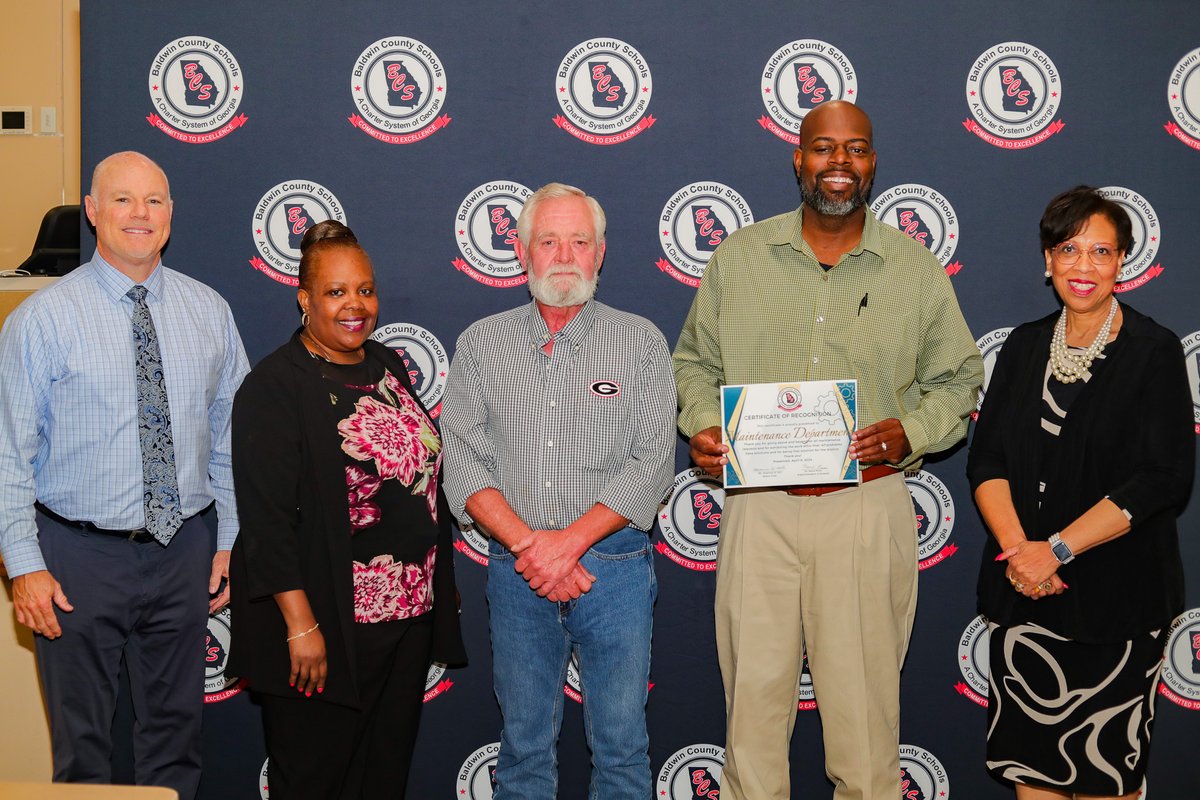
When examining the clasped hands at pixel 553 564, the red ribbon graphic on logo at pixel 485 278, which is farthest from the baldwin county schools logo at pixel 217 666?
the red ribbon graphic on logo at pixel 485 278

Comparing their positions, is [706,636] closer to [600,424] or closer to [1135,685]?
[600,424]

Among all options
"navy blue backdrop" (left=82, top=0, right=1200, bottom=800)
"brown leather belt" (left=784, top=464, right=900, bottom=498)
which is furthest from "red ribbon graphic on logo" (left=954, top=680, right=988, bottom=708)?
"brown leather belt" (left=784, top=464, right=900, bottom=498)

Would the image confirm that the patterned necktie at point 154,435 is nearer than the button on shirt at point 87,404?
No

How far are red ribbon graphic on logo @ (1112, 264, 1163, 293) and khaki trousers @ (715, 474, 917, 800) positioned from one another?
1157mm

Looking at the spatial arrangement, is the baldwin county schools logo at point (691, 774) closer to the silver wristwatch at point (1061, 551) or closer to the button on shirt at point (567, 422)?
the button on shirt at point (567, 422)

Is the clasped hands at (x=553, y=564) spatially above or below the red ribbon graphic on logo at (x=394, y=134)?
below

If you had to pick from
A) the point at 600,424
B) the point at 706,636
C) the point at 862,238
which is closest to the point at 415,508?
the point at 600,424

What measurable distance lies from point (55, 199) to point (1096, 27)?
7.16 m

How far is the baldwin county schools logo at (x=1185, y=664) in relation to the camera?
3289 mm

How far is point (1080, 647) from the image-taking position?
2607 millimetres

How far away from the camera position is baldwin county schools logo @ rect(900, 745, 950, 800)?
334 centimetres

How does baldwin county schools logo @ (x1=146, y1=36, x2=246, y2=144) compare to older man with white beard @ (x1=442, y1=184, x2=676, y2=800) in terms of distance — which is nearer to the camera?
older man with white beard @ (x1=442, y1=184, x2=676, y2=800)

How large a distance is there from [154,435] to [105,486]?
185 millimetres

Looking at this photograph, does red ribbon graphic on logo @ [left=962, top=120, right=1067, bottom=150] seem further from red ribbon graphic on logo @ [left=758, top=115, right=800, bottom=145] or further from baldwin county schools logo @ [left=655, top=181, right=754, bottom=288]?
baldwin county schools logo @ [left=655, top=181, right=754, bottom=288]
